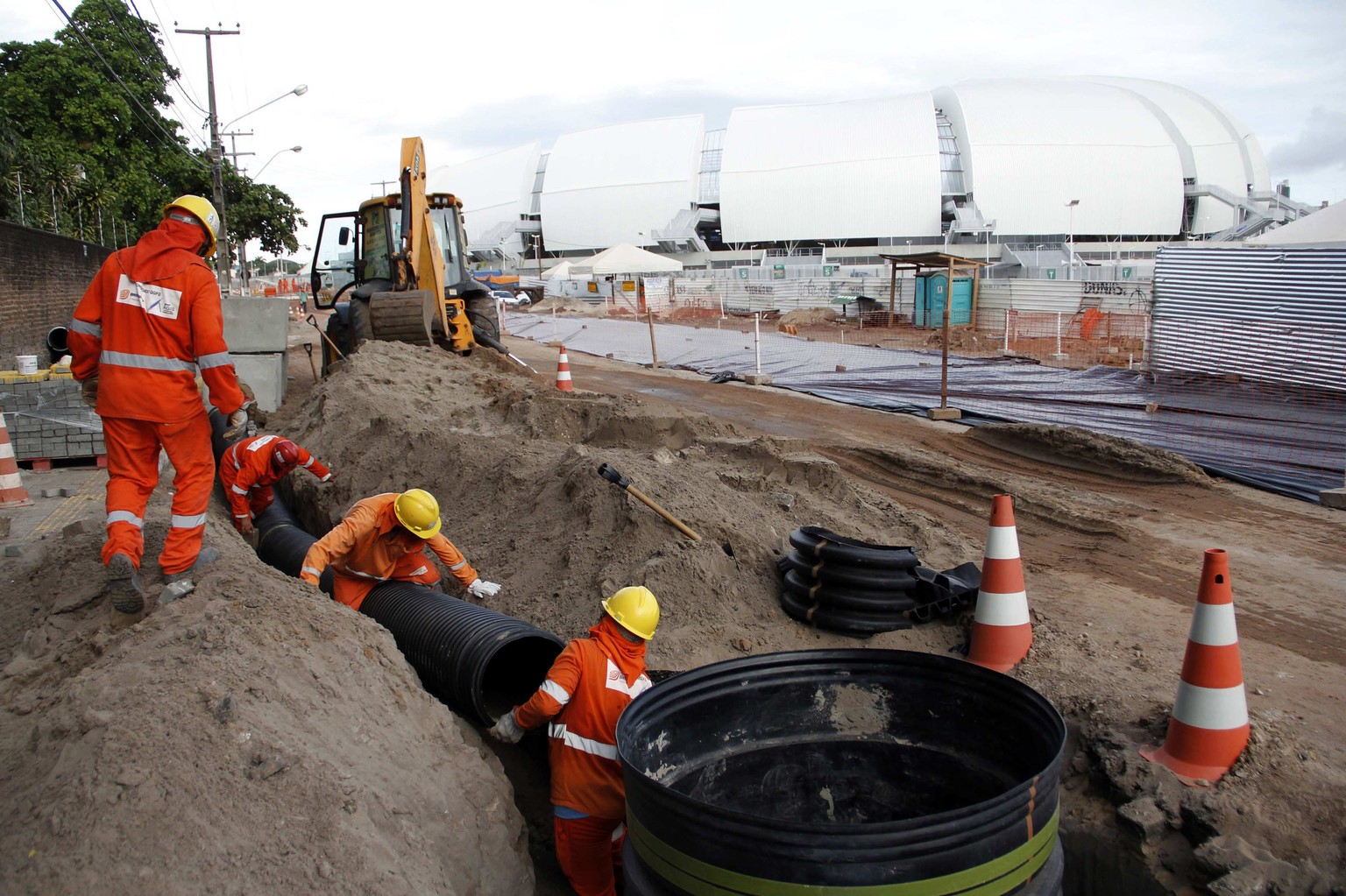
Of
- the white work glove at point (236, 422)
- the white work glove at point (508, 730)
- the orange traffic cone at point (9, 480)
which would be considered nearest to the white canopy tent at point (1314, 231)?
the white work glove at point (508, 730)

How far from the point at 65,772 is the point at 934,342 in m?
20.5

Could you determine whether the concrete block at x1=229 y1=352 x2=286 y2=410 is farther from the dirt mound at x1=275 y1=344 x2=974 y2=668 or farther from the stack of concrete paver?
the stack of concrete paver

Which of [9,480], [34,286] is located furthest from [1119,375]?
[34,286]

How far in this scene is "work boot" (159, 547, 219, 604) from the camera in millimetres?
3906

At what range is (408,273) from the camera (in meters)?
12.4

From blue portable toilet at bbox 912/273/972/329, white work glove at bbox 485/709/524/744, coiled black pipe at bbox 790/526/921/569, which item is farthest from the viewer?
blue portable toilet at bbox 912/273/972/329

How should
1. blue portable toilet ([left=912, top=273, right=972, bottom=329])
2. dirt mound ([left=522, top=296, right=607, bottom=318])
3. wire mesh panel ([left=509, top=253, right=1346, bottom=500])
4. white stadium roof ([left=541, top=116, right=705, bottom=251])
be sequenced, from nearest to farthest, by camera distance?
wire mesh panel ([left=509, top=253, right=1346, bottom=500]) → blue portable toilet ([left=912, top=273, right=972, bottom=329]) → dirt mound ([left=522, top=296, right=607, bottom=318]) → white stadium roof ([left=541, top=116, right=705, bottom=251])

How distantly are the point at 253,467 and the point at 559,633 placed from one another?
10.1ft

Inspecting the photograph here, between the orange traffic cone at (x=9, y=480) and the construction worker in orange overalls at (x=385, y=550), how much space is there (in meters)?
3.90

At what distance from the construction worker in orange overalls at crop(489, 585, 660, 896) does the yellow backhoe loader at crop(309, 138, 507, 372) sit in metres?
8.79

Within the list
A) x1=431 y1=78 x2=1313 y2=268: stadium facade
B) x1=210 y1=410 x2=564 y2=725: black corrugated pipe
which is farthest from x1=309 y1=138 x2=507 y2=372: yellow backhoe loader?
x1=431 y1=78 x2=1313 y2=268: stadium facade

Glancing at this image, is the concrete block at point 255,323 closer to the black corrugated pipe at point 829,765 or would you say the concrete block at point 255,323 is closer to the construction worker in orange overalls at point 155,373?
the construction worker in orange overalls at point 155,373

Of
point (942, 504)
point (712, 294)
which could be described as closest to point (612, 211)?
point (712, 294)

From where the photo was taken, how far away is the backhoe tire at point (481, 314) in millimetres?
14375
